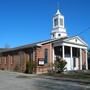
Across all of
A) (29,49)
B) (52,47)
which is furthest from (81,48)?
(29,49)

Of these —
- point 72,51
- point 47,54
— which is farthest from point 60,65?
point 72,51

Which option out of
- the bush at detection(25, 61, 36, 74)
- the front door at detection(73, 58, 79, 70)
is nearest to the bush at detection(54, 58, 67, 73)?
the bush at detection(25, 61, 36, 74)

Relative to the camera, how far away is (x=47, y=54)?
35.2 meters

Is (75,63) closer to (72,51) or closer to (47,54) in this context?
(72,51)

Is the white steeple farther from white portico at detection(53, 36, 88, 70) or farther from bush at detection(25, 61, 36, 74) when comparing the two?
bush at detection(25, 61, 36, 74)

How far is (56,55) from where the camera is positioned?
36.8 meters

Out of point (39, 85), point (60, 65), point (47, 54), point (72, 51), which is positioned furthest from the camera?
point (72, 51)

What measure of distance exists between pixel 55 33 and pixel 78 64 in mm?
8847

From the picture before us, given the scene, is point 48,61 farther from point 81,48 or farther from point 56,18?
point 56,18

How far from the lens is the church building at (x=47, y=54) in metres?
34.1

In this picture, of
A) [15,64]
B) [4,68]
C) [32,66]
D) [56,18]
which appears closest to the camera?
[32,66]

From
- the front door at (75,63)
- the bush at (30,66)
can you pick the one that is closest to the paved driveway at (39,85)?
the bush at (30,66)

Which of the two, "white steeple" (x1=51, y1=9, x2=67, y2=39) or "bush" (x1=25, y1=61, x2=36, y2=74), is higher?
"white steeple" (x1=51, y1=9, x2=67, y2=39)

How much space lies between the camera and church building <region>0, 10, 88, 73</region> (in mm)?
34062
